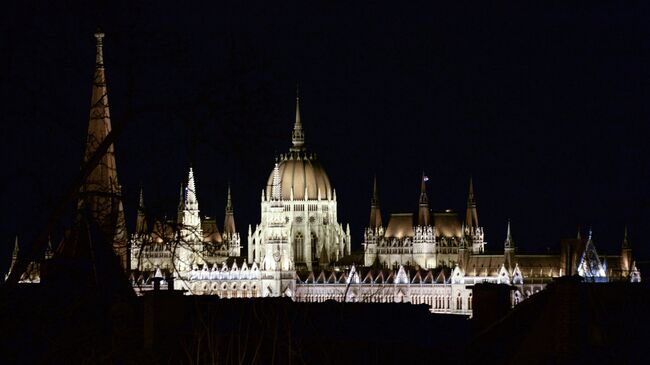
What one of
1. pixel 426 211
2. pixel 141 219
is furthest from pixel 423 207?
pixel 141 219

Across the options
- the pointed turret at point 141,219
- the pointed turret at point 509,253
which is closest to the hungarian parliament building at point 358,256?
the pointed turret at point 509,253

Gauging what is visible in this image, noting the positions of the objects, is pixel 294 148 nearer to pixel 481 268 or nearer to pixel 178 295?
pixel 481 268

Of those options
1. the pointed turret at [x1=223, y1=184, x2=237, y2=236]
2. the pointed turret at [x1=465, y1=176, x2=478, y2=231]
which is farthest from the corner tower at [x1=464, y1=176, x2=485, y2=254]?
the pointed turret at [x1=223, y1=184, x2=237, y2=236]

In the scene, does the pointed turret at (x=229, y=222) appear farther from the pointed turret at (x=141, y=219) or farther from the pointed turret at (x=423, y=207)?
the pointed turret at (x=141, y=219)

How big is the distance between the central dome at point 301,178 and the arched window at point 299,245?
3802mm

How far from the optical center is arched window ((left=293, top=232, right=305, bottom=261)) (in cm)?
16238

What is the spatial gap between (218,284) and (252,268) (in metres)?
3.69

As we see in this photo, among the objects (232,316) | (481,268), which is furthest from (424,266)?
(232,316)

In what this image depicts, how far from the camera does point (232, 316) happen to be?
124 feet

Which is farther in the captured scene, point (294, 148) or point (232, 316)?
point (294, 148)

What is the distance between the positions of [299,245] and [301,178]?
6.48m

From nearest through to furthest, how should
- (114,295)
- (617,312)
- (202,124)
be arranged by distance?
(202,124)
(617,312)
(114,295)

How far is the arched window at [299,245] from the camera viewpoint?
162 m

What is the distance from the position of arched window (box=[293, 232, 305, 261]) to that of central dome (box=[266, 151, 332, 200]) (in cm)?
380
